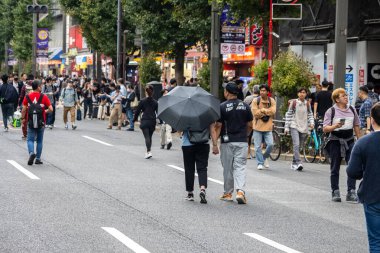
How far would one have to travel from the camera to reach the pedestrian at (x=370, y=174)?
24.7 ft

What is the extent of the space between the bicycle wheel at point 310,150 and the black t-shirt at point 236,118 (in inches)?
340

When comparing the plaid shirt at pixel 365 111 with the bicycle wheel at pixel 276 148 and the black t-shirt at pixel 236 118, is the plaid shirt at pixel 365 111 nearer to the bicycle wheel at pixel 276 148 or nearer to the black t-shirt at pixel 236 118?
the bicycle wheel at pixel 276 148

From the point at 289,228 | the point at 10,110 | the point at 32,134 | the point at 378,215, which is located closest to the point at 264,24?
the point at 10,110

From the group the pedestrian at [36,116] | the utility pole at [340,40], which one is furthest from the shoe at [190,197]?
the utility pole at [340,40]

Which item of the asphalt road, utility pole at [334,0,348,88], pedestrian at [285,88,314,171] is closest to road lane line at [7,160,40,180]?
the asphalt road

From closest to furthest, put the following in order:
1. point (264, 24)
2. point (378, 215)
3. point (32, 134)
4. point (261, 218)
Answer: point (378, 215) → point (261, 218) → point (32, 134) → point (264, 24)

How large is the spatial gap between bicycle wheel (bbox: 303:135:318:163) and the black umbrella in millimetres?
8731

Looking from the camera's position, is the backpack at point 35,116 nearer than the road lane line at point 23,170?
No

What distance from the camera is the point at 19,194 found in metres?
13.8

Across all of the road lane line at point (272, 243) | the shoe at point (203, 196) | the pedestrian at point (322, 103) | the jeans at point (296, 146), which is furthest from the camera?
the pedestrian at point (322, 103)

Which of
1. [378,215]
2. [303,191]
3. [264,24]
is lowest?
[303,191]

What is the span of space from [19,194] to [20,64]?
260 ft

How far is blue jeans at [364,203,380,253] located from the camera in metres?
7.49

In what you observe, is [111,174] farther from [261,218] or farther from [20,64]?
[20,64]
